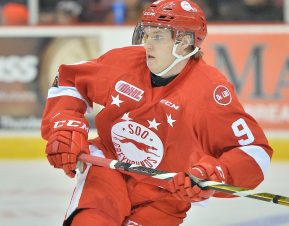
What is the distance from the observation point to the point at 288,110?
596 centimetres

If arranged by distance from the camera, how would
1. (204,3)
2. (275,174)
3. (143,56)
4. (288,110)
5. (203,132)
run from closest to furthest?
(203,132) < (143,56) < (275,174) < (288,110) < (204,3)

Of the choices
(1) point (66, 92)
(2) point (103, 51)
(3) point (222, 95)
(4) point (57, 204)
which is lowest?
(4) point (57, 204)

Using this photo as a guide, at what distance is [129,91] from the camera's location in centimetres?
288

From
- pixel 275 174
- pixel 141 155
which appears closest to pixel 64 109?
pixel 141 155

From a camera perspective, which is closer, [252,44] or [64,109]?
[64,109]

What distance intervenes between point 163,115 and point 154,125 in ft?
0.15

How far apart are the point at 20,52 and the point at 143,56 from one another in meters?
3.27

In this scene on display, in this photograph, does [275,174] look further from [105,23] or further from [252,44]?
[105,23]

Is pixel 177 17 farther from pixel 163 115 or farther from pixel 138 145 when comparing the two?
pixel 138 145

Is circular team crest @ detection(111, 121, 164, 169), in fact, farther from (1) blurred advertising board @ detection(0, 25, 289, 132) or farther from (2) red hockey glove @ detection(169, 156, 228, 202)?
(1) blurred advertising board @ detection(0, 25, 289, 132)

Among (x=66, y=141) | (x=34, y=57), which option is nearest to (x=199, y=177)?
(x=66, y=141)

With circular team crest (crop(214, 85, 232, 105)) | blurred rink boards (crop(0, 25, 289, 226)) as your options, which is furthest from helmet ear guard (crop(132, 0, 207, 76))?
blurred rink boards (crop(0, 25, 289, 226))

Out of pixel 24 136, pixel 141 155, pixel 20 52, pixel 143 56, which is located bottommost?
pixel 24 136

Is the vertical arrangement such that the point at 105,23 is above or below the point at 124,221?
below
